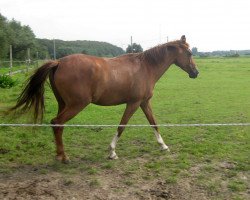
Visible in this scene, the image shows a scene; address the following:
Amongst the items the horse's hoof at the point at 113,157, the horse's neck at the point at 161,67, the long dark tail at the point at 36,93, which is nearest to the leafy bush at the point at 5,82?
the long dark tail at the point at 36,93

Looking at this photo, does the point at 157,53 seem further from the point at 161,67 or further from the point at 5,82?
the point at 5,82

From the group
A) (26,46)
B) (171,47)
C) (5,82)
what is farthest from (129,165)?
(26,46)

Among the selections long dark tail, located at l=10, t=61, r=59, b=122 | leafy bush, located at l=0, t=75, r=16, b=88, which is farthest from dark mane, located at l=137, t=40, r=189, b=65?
leafy bush, located at l=0, t=75, r=16, b=88

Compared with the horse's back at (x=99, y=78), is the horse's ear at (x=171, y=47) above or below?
above

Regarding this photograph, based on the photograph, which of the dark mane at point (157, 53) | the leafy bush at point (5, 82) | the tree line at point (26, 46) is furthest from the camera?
the tree line at point (26, 46)

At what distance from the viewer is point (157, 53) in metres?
5.95

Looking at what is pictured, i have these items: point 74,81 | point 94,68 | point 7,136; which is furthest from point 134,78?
point 7,136

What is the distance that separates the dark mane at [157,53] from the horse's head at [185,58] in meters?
0.03

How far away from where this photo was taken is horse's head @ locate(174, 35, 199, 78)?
239 inches

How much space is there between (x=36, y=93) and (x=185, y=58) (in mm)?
2710

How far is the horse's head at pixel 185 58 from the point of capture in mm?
6070

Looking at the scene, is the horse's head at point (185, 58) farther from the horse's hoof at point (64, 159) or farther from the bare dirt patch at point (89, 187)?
the horse's hoof at point (64, 159)

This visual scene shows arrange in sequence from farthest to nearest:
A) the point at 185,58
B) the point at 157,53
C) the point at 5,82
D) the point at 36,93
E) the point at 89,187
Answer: the point at 5,82 → the point at 185,58 → the point at 157,53 → the point at 36,93 → the point at 89,187

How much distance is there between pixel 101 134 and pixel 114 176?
2.40 m
